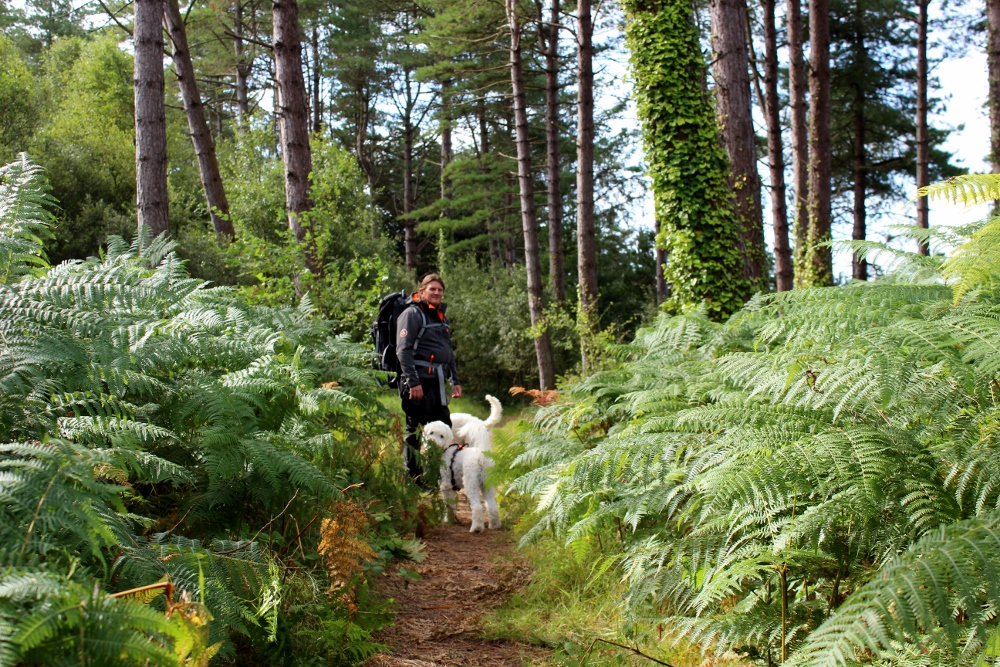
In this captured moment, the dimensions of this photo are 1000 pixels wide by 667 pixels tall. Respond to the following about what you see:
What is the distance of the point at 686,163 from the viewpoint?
8.30 m

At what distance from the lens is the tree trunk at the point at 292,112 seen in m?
9.33

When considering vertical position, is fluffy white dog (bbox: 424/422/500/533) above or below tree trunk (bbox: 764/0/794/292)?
below

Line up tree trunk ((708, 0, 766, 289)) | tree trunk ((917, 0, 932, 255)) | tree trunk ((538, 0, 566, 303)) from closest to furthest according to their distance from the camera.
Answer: tree trunk ((708, 0, 766, 289)), tree trunk ((538, 0, 566, 303)), tree trunk ((917, 0, 932, 255))

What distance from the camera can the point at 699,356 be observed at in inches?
208

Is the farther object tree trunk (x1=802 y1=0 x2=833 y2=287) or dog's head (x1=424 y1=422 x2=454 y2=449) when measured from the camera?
tree trunk (x1=802 y1=0 x2=833 y2=287)

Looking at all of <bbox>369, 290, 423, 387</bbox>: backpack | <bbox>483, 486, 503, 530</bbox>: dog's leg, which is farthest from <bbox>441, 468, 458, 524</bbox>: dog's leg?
<bbox>369, 290, 423, 387</bbox>: backpack

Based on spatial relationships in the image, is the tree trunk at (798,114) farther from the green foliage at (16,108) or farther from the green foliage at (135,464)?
the green foliage at (16,108)

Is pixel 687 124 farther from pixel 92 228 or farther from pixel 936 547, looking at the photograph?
pixel 92 228

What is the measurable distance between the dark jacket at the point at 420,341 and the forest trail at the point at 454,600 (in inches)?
65.8

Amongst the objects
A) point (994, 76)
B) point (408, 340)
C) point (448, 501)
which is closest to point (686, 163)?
point (408, 340)

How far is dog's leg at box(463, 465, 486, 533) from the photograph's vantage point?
6.31 meters

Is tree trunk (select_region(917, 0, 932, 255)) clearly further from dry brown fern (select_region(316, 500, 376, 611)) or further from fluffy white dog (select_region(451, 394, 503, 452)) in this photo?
dry brown fern (select_region(316, 500, 376, 611))

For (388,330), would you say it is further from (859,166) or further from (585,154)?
(859,166)

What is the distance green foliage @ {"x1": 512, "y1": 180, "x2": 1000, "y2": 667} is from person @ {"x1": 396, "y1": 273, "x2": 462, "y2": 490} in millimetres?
3832
